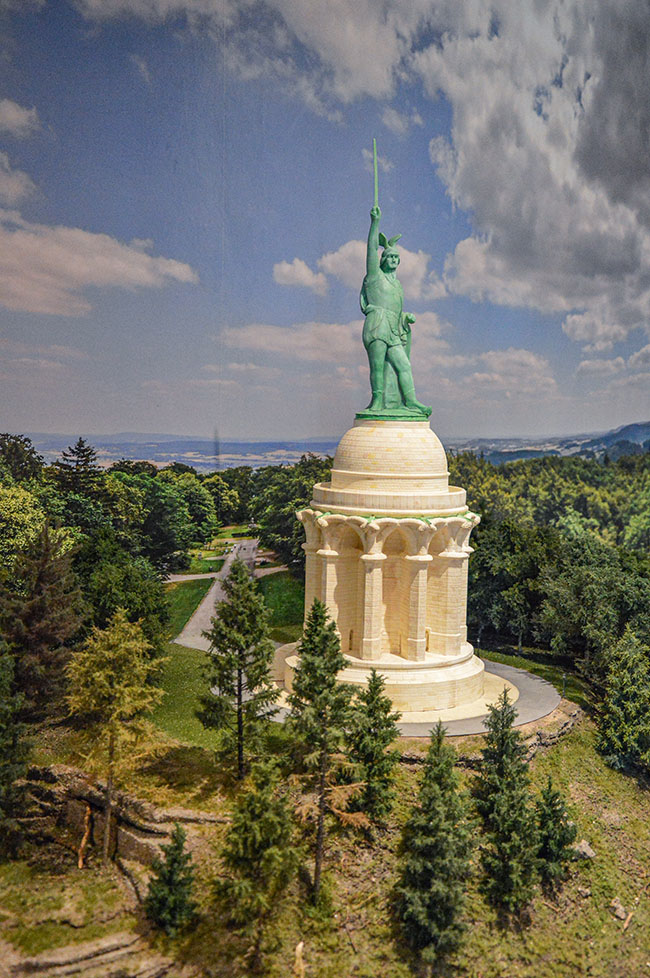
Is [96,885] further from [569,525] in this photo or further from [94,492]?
[569,525]

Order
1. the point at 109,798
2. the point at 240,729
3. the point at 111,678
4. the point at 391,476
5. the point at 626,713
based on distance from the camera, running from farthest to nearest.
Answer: the point at 391,476
the point at 626,713
the point at 240,729
the point at 109,798
the point at 111,678

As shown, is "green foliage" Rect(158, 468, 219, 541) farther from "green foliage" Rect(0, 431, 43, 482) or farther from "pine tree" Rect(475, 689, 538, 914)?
"pine tree" Rect(475, 689, 538, 914)

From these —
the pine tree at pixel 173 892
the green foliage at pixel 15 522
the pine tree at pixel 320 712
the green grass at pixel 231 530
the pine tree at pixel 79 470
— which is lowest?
the pine tree at pixel 173 892

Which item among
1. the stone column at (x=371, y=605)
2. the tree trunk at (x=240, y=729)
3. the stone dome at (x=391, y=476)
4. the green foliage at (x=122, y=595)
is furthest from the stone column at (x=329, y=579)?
the tree trunk at (x=240, y=729)

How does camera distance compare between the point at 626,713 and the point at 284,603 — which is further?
the point at 284,603

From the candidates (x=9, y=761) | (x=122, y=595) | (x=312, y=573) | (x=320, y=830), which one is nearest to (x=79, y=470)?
(x=122, y=595)

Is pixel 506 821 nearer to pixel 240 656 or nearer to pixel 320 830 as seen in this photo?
pixel 320 830

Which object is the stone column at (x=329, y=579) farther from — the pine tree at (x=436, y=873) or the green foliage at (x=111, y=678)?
the pine tree at (x=436, y=873)
